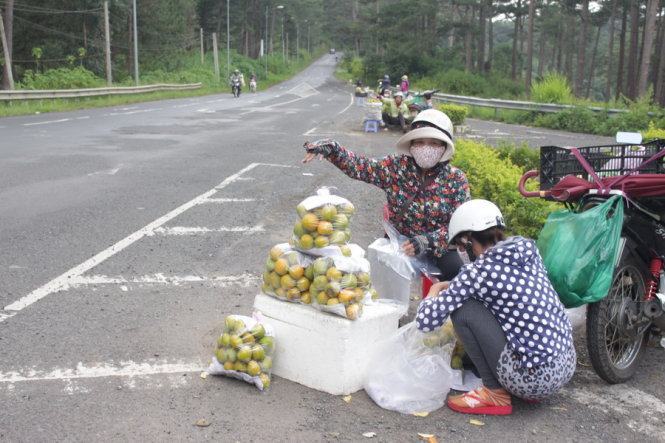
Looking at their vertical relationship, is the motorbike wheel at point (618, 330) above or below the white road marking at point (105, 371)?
above

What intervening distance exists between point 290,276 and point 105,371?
3.87ft

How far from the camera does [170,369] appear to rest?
398 centimetres

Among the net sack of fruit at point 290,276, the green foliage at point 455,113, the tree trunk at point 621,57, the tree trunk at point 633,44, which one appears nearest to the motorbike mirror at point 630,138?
the net sack of fruit at point 290,276

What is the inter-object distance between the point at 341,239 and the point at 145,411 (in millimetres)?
1436

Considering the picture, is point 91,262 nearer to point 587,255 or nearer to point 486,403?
point 486,403

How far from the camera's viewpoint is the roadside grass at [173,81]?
81.2 ft

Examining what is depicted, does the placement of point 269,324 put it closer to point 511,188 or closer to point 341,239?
point 341,239

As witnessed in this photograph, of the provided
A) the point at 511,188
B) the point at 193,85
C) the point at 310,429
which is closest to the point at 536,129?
the point at 511,188

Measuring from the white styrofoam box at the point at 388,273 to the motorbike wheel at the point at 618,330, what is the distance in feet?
3.88

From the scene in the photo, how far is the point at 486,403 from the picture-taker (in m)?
3.66

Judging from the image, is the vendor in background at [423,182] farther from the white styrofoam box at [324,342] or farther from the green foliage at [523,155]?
the green foliage at [523,155]

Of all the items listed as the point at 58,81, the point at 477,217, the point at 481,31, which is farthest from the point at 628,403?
the point at 481,31

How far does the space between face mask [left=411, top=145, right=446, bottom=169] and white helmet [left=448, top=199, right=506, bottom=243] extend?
91 centimetres

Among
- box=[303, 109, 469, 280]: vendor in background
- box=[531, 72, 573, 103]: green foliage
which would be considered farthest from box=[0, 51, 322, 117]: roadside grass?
box=[303, 109, 469, 280]: vendor in background
